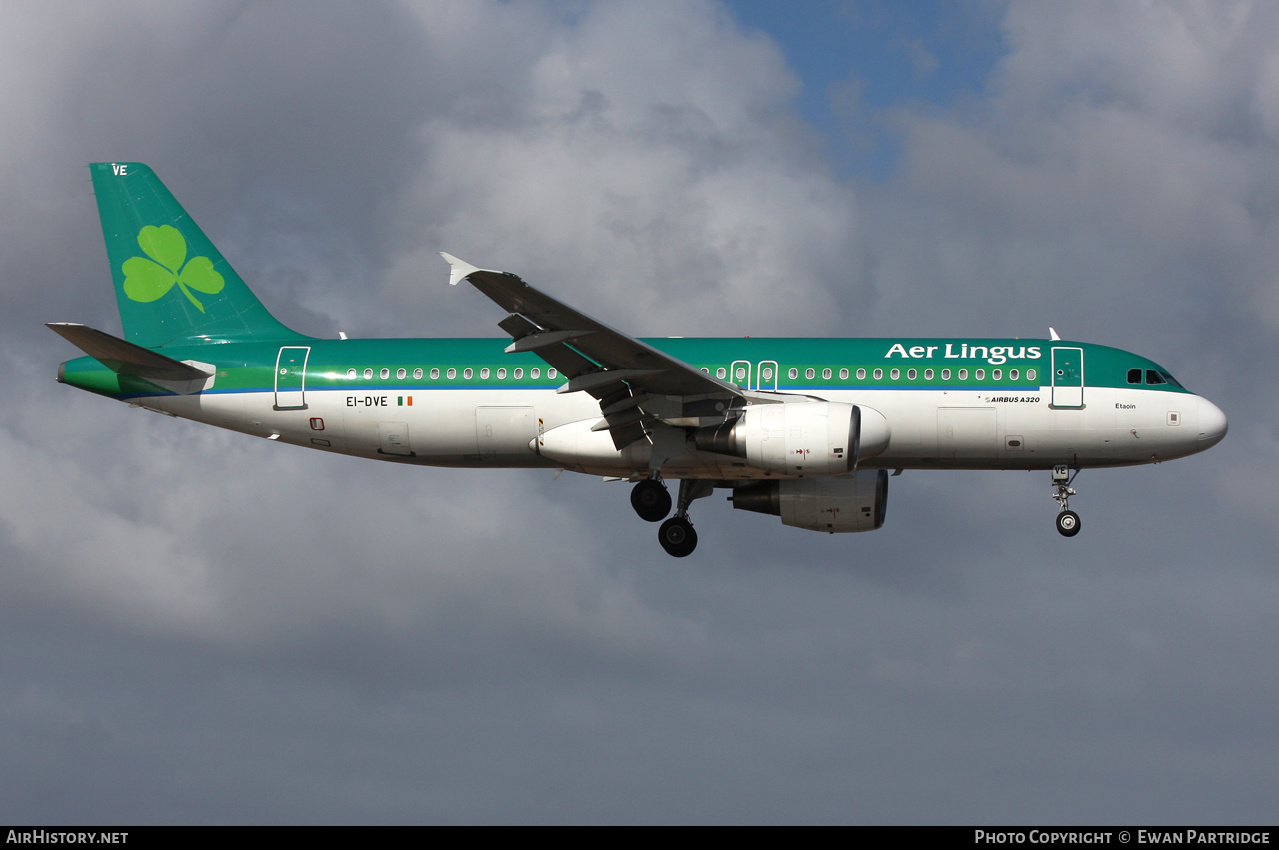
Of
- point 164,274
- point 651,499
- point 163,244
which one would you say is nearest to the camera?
point 651,499

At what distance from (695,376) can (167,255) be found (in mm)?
16357

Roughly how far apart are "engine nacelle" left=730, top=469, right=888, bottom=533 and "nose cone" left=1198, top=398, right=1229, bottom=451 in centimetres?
767

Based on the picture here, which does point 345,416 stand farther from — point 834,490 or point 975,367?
point 975,367

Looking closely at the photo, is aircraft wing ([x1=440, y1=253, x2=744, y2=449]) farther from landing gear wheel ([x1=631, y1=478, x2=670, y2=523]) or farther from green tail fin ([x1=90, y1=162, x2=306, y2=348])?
green tail fin ([x1=90, y1=162, x2=306, y2=348])

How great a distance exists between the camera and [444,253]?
25609 mm

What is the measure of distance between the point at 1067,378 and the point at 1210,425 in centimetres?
359

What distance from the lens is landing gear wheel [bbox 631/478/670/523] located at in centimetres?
3447

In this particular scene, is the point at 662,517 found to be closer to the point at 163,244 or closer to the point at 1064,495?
the point at 1064,495

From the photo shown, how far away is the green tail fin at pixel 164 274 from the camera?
121ft

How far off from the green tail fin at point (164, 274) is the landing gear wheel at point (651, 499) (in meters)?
9.97

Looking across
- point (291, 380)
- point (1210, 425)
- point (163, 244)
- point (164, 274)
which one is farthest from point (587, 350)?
point (1210, 425)

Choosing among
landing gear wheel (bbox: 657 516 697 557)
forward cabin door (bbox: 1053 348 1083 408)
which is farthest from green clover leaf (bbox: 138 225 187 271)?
forward cabin door (bbox: 1053 348 1083 408)

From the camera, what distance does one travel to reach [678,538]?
114 feet

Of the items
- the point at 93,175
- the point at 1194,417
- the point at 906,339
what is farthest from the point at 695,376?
the point at 93,175
